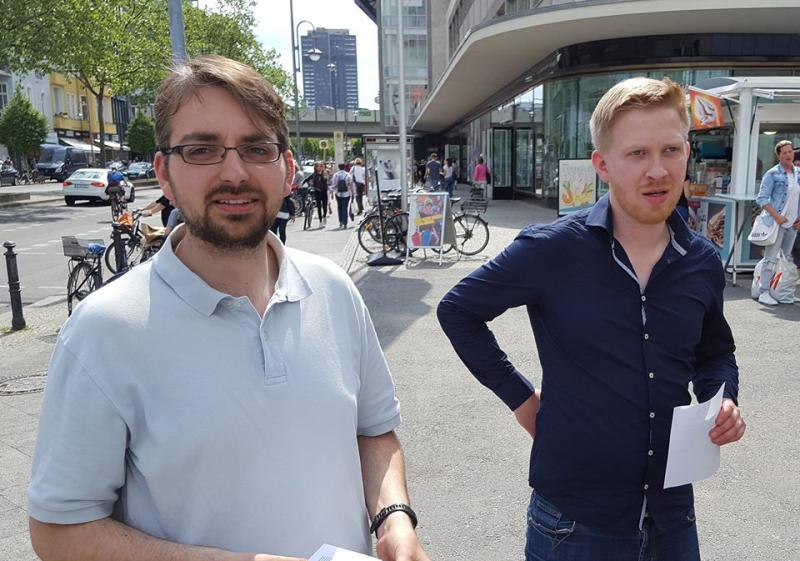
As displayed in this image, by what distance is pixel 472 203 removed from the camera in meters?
14.2

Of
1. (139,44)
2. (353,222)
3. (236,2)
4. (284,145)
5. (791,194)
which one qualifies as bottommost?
(353,222)

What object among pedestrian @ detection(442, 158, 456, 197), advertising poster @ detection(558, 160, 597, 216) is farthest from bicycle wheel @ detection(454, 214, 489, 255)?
pedestrian @ detection(442, 158, 456, 197)

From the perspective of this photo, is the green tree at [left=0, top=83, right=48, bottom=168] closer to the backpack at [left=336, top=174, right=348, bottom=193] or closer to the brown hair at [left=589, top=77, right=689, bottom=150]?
the backpack at [left=336, top=174, right=348, bottom=193]

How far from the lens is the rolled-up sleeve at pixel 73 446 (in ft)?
4.02

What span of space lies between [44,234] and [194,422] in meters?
19.2

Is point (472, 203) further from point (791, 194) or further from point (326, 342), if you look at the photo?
point (326, 342)

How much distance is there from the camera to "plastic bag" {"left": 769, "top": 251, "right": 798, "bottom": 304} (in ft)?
27.4

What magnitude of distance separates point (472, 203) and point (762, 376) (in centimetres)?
888

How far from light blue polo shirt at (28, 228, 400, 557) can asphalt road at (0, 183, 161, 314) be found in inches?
360

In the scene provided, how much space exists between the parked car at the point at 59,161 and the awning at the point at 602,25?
121ft

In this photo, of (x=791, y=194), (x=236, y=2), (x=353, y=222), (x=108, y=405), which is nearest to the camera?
(x=108, y=405)

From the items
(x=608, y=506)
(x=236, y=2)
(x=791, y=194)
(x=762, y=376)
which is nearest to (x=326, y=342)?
(x=608, y=506)

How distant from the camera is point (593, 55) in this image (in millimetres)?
19594

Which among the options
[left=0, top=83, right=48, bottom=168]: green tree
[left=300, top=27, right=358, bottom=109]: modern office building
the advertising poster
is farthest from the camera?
[left=300, top=27, right=358, bottom=109]: modern office building
